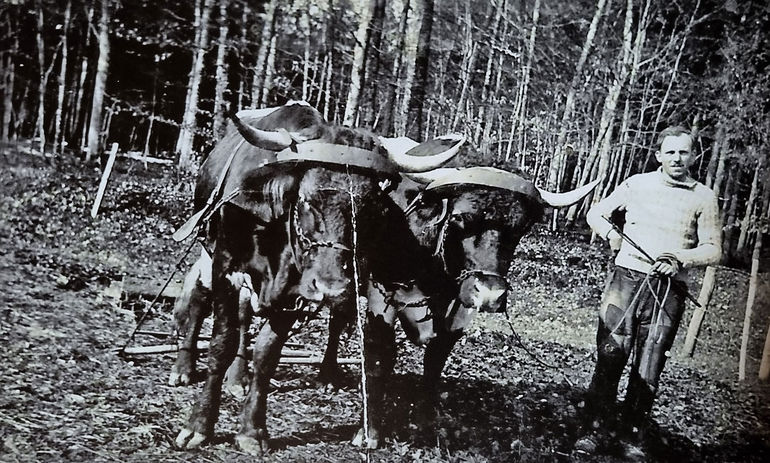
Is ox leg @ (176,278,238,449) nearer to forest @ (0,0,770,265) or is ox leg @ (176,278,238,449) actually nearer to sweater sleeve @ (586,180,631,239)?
forest @ (0,0,770,265)

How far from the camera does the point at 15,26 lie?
2.08 meters

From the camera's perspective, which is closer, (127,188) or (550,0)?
(127,188)

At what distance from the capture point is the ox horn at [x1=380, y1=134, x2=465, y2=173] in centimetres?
223

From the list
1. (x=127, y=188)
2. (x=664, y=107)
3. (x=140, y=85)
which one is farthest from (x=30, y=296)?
(x=664, y=107)

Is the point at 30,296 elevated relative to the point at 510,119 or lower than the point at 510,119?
lower

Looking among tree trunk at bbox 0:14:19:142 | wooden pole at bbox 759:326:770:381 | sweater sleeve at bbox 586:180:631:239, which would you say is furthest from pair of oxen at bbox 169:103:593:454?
wooden pole at bbox 759:326:770:381

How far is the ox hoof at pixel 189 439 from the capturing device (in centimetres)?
212

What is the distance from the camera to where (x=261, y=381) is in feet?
7.27

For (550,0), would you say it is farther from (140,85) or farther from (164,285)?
(164,285)

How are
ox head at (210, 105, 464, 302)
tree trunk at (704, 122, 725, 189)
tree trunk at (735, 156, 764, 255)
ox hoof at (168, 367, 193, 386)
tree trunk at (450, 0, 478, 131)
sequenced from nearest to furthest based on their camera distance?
ox head at (210, 105, 464, 302)
ox hoof at (168, 367, 193, 386)
tree trunk at (450, 0, 478, 131)
tree trunk at (704, 122, 725, 189)
tree trunk at (735, 156, 764, 255)

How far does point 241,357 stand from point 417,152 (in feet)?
3.01

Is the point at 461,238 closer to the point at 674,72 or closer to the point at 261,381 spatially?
the point at 261,381

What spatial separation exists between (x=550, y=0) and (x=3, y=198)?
6.38ft

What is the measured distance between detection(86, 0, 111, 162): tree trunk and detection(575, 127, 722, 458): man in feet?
5.47
